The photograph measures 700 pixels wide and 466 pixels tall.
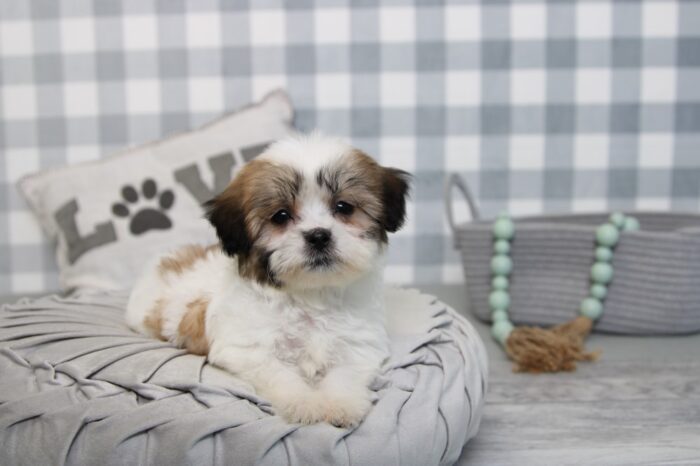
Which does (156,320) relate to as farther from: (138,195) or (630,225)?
(630,225)

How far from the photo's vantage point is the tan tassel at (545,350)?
8.27 feet

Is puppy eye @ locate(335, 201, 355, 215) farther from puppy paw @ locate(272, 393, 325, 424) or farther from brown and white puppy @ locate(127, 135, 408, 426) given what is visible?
puppy paw @ locate(272, 393, 325, 424)

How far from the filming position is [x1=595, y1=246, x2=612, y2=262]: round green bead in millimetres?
2785

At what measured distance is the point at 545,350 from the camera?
99.6 inches

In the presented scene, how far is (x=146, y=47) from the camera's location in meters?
3.52

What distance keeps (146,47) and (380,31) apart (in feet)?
3.65

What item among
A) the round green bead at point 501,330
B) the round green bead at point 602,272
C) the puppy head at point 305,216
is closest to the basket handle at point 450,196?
the round green bead at point 501,330

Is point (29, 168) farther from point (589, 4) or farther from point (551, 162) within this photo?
point (589, 4)

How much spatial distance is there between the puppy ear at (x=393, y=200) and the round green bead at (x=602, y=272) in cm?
115

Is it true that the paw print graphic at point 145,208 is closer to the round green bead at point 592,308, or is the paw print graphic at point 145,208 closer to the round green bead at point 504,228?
the round green bead at point 504,228

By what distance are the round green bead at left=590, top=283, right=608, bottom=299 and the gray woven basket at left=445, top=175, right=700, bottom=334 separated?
0.03m

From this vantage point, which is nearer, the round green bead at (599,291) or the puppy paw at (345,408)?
the puppy paw at (345,408)

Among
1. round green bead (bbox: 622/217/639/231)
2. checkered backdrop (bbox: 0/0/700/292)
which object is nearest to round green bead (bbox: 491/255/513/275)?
round green bead (bbox: 622/217/639/231)

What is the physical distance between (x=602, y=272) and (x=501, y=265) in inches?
14.8
